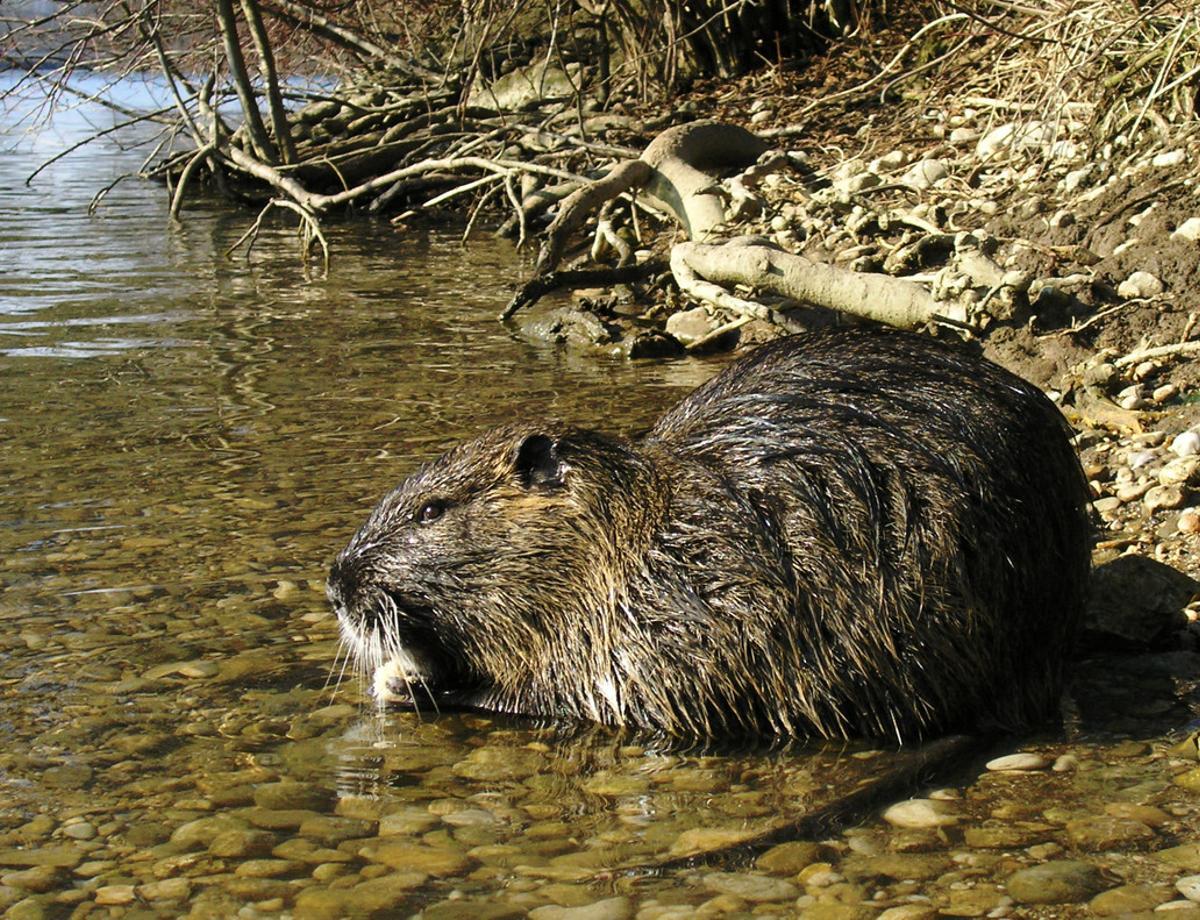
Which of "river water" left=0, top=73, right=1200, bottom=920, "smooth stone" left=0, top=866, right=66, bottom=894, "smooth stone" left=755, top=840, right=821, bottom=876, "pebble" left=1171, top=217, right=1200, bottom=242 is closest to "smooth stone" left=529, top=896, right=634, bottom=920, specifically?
"river water" left=0, top=73, right=1200, bottom=920

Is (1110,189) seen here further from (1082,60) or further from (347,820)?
(347,820)

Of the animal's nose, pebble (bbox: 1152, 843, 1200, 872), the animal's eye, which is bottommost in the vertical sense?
pebble (bbox: 1152, 843, 1200, 872)

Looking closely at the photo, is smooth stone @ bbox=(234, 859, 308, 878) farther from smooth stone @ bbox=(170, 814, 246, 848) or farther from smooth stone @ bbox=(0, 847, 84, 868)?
smooth stone @ bbox=(0, 847, 84, 868)

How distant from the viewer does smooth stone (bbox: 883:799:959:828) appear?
9.22ft

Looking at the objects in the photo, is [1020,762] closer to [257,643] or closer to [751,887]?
[751,887]

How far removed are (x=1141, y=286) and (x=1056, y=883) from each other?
3.92m

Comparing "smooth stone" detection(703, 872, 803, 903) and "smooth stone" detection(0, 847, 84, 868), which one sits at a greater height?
"smooth stone" detection(0, 847, 84, 868)

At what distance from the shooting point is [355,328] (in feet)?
27.6

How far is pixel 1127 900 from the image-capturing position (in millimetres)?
2455

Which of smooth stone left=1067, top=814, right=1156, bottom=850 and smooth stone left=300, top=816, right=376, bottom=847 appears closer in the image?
smooth stone left=1067, top=814, right=1156, bottom=850

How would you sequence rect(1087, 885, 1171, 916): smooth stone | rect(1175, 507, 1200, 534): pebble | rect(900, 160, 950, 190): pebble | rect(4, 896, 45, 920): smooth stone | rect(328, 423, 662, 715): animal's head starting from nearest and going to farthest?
rect(1087, 885, 1171, 916): smooth stone < rect(4, 896, 45, 920): smooth stone < rect(328, 423, 662, 715): animal's head < rect(1175, 507, 1200, 534): pebble < rect(900, 160, 950, 190): pebble

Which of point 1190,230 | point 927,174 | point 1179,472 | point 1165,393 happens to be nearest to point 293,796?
point 1179,472

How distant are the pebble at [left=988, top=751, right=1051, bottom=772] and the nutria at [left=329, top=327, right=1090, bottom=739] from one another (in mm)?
171

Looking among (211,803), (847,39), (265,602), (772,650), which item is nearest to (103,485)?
(265,602)
